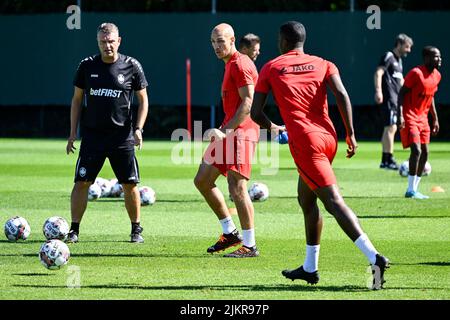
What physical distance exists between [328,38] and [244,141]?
2480 centimetres

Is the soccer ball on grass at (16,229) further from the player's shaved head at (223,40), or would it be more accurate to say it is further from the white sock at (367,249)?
the white sock at (367,249)

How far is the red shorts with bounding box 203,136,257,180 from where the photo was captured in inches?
463

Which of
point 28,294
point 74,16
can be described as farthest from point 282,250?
point 74,16

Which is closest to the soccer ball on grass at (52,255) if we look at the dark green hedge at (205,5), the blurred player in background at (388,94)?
the blurred player in background at (388,94)

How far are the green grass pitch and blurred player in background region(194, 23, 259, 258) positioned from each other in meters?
0.44

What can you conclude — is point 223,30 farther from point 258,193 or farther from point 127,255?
point 258,193

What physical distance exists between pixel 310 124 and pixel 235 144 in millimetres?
2242

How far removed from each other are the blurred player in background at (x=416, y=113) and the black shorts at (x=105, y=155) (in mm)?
6291

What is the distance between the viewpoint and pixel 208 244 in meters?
12.7

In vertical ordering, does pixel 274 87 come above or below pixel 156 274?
above

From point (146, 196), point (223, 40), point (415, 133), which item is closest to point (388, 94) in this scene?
point (415, 133)

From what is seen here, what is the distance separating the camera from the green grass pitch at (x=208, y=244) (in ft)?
31.1

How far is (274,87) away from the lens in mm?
9789

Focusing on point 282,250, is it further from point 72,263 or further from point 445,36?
point 445,36
